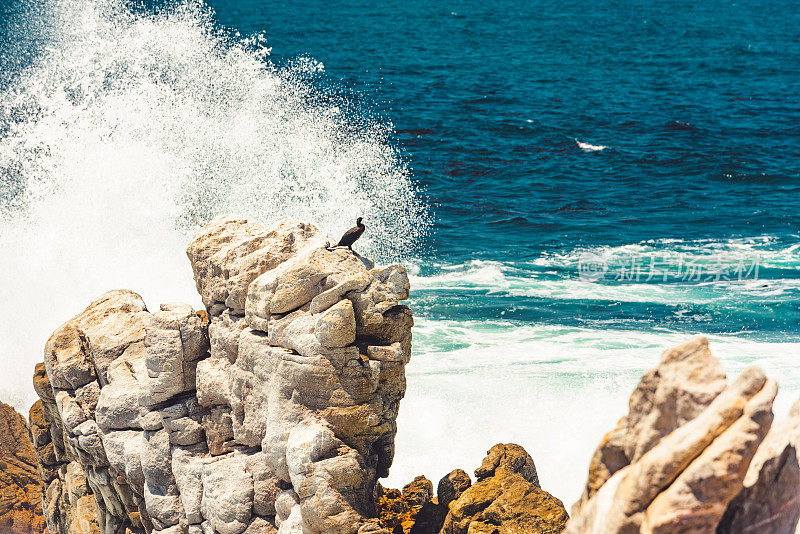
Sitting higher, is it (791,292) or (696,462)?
(696,462)

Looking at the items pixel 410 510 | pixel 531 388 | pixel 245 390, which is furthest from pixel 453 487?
pixel 531 388

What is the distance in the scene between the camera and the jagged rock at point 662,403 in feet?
15.9

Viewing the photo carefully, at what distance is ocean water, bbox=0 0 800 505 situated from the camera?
16625 millimetres

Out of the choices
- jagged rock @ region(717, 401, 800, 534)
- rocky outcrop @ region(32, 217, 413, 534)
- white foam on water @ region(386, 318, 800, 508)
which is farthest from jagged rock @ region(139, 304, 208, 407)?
jagged rock @ region(717, 401, 800, 534)

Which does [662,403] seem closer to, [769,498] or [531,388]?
[769,498]

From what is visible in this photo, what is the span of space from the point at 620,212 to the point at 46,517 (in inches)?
825

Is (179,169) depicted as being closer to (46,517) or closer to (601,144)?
(46,517)

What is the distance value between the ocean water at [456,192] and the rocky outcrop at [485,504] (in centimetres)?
371

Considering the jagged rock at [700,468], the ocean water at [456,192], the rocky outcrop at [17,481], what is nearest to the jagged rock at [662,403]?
the jagged rock at [700,468]

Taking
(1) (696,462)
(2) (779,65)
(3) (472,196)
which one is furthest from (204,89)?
(2) (779,65)

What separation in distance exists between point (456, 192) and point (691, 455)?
24967 mm

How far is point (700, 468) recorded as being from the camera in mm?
4254

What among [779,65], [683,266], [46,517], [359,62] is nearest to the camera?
[46,517]

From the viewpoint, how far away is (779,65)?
49.7 meters
